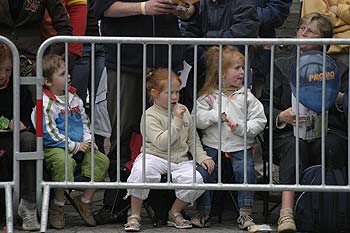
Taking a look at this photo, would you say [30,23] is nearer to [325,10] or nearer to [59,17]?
[59,17]

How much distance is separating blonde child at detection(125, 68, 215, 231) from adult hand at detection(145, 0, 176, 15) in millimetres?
499

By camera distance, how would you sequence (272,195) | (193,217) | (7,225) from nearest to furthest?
(7,225) < (193,217) < (272,195)

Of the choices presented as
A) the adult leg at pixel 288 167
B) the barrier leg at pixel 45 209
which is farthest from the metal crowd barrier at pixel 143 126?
the adult leg at pixel 288 167

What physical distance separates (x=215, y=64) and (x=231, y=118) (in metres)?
0.43

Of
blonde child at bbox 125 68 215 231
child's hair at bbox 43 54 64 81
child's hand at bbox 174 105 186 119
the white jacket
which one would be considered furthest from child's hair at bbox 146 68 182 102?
child's hair at bbox 43 54 64 81

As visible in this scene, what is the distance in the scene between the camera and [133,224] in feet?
23.9

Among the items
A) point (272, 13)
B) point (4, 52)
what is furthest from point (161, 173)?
point (272, 13)

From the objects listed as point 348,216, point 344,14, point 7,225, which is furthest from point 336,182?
point 7,225

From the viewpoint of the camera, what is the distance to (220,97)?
23.7ft

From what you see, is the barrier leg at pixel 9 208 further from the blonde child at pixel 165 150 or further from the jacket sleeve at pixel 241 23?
the jacket sleeve at pixel 241 23

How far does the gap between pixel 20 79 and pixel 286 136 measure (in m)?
1.92

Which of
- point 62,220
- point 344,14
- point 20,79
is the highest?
point 344,14

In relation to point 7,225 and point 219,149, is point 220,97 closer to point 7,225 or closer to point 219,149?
point 219,149

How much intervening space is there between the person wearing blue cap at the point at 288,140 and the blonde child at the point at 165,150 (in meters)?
0.52
